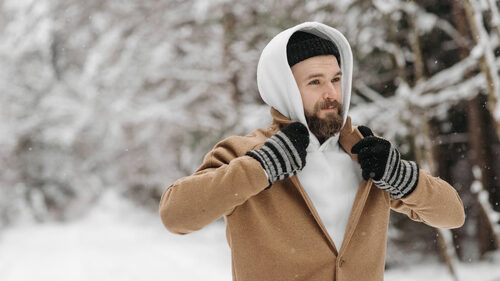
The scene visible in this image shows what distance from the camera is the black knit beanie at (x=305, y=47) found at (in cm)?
190

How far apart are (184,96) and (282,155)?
1047 cm

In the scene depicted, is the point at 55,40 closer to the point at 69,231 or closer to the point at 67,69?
the point at 67,69

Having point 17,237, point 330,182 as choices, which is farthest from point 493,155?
point 17,237

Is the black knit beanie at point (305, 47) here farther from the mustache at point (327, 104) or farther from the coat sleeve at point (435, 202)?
the coat sleeve at point (435, 202)

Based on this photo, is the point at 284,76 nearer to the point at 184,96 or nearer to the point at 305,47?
the point at 305,47

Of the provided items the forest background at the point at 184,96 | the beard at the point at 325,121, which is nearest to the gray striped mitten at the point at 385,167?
the beard at the point at 325,121

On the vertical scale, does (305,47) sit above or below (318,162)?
above

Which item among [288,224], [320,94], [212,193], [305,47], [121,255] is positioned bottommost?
[121,255]

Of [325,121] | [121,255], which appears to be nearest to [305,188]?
[325,121]

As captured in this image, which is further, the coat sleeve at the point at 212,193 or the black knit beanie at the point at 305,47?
the black knit beanie at the point at 305,47

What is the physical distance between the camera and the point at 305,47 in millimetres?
1905

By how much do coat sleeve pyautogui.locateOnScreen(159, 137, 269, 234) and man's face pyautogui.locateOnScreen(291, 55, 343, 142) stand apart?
16.8 inches

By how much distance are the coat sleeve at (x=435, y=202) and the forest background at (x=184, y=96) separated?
348 centimetres

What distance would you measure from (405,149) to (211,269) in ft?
14.2
